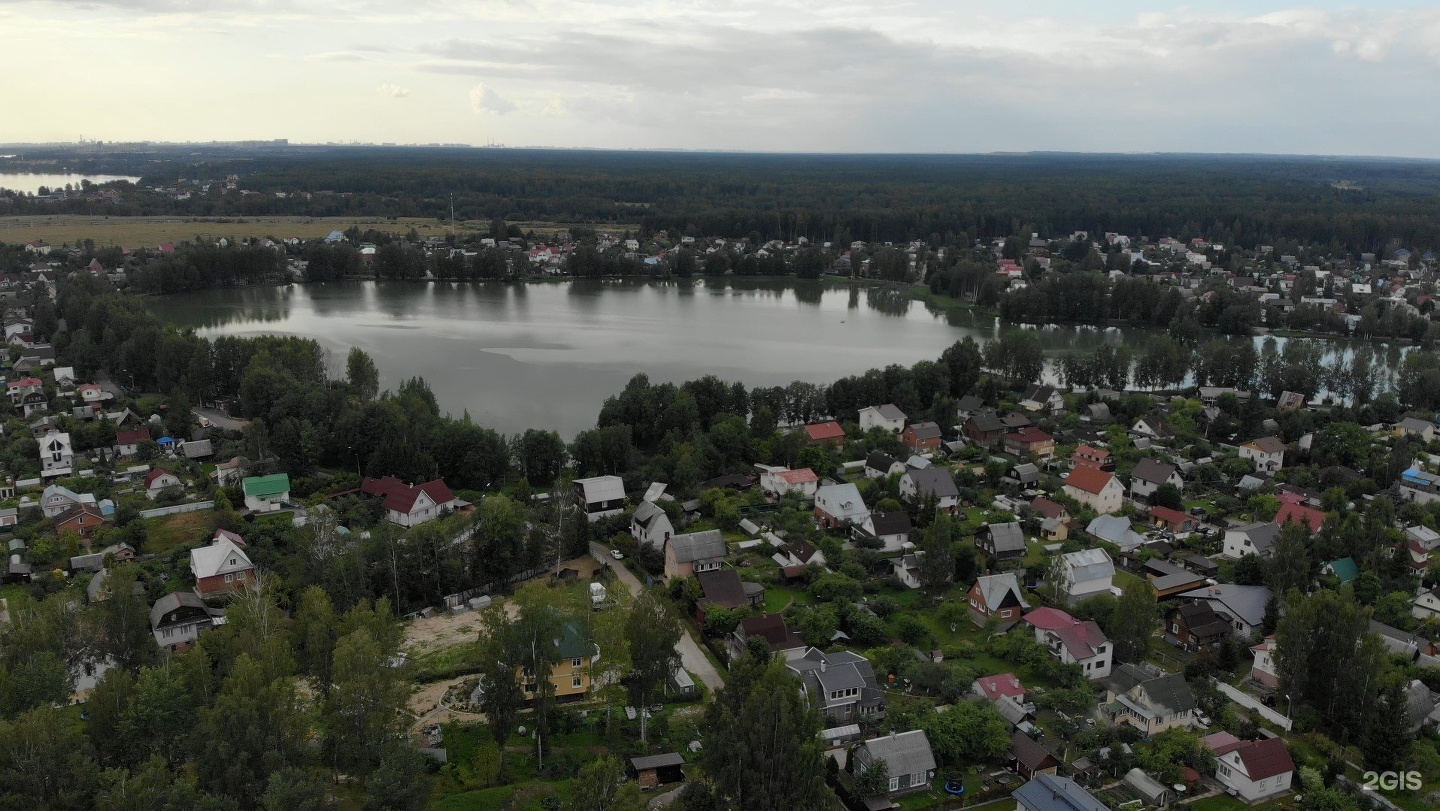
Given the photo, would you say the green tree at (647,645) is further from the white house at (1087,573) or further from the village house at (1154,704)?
the white house at (1087,573)

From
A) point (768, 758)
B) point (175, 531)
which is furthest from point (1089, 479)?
point (175, 531)

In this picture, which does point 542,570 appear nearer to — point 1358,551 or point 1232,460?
point 1358,551

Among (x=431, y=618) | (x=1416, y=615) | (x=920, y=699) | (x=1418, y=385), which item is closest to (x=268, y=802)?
(x=431, y=618)

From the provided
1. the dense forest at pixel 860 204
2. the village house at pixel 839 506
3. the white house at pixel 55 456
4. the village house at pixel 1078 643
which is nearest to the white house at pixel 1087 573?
the village house at pixel 1078 643

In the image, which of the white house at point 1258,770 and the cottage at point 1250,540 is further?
the cottage at point 1250,540

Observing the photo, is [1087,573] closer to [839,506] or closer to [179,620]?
[839,506]
